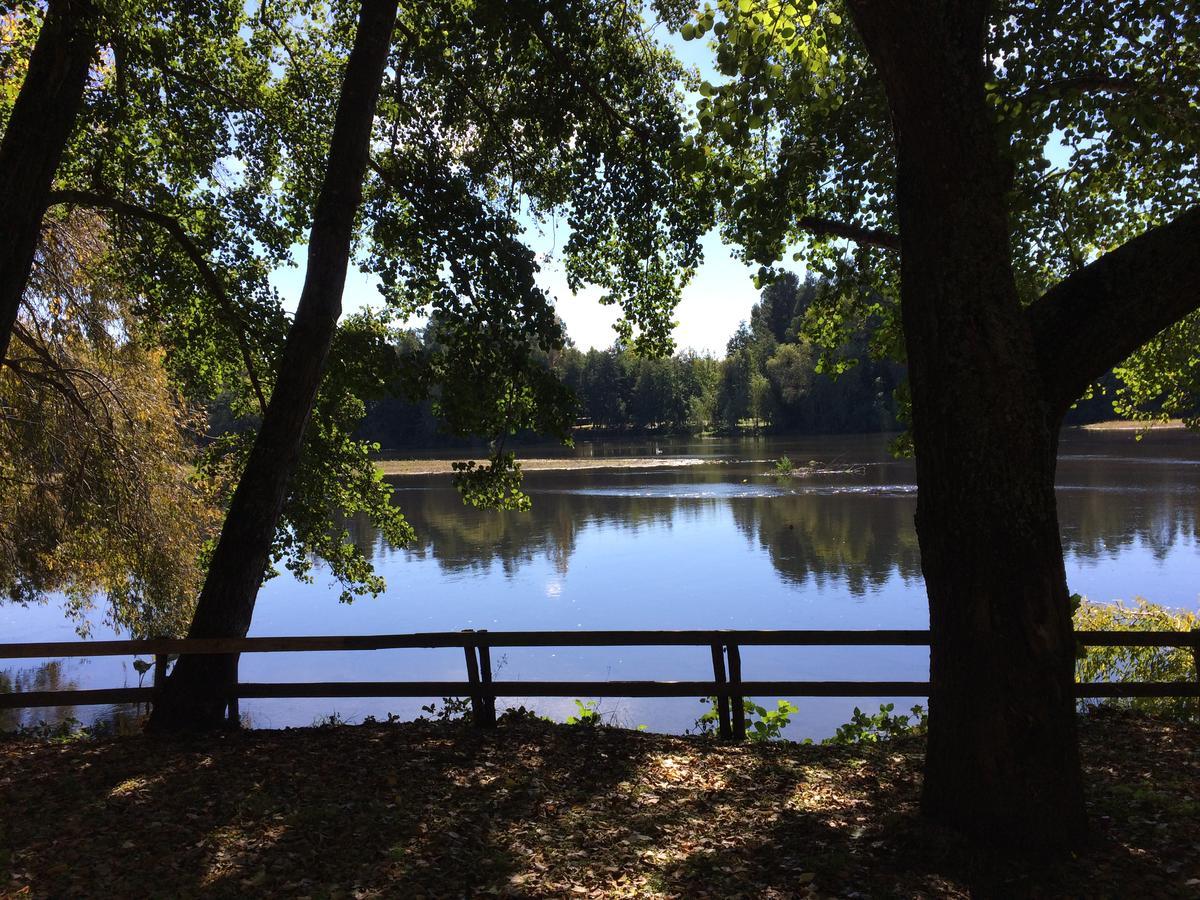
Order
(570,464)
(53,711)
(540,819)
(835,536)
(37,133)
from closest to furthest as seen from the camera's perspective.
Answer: (540,819), (37,133), (53,711), (835,536), (570,464)

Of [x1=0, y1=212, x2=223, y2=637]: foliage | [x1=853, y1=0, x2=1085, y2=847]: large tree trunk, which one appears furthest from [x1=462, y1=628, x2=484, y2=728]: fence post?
[x1=0, y1=212, x2=223, y2=637]: foliage

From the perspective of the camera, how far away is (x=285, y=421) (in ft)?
24.7

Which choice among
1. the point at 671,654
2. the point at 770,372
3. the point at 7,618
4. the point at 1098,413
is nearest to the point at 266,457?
the point at 671,654

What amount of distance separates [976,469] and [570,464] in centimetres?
6347

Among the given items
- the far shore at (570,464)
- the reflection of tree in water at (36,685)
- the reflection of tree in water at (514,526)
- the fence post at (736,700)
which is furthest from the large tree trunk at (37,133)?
→ the far shore at (570,464)

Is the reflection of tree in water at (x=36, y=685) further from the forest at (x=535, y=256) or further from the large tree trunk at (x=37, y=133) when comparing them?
the large tree trunk at (x=37, y=133)

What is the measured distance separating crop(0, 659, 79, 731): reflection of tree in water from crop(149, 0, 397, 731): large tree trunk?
292 inches

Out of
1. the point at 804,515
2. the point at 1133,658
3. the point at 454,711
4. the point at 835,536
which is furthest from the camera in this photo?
the point at 804,515

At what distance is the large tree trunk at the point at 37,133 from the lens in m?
6.41

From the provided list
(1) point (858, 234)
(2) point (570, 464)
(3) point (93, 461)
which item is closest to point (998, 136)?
(1) point (858, 234)

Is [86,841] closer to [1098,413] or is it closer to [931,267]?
[931,267]

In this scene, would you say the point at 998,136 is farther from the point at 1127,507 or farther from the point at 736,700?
the point at 1127,507

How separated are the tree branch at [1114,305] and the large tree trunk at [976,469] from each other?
0.15 meters

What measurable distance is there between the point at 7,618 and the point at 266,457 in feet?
56.8
